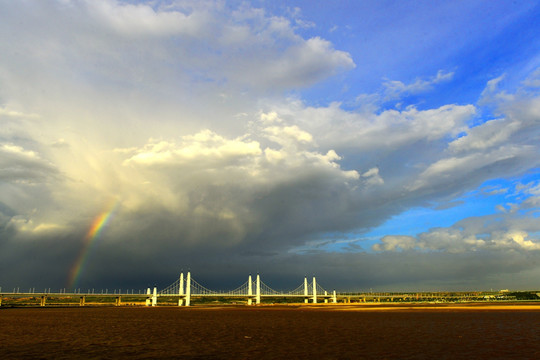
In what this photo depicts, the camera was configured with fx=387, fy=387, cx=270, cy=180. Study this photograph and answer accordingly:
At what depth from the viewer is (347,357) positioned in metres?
22.5

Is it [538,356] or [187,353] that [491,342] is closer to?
[538,356]

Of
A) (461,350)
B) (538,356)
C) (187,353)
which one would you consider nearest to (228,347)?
(187,353)

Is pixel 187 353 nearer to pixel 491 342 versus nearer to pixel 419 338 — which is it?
pixel 419 338

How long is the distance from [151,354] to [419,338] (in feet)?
70.2

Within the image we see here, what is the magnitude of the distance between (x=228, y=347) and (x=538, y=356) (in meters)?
19.2

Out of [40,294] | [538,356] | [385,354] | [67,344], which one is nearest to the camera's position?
[538,356]

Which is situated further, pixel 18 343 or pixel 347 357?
pixel 18 343

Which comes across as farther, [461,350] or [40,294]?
[40,294]

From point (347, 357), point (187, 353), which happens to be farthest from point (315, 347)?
point (187, 353)

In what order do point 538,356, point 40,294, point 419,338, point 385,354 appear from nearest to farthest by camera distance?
point 538,356, point 385,354, point 419,338, point 40,294

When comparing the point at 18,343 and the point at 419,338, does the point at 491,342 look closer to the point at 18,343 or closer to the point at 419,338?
the point at 419,338

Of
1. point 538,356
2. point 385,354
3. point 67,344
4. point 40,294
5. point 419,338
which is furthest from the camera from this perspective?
point 40,294

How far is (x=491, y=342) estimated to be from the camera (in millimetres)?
28578

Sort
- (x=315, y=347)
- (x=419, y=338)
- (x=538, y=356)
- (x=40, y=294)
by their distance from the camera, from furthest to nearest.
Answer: (x=40, y=294) → (x=419, y=338) → (x=315, y=347) → (x=538, y=356)
